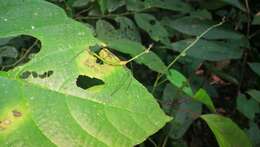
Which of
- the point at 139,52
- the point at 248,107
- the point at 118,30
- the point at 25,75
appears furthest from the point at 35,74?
the point at 248,107

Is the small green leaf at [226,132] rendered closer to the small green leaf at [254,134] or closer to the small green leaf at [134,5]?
the small green leaf at [254,134]

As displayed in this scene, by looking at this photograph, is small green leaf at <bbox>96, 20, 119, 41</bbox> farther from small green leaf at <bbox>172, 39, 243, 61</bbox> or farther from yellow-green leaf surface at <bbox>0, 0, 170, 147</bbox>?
yellow-green leaf surface at <bbox>0, 0, 170, 147</bbox>

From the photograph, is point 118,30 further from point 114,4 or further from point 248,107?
point 248,107

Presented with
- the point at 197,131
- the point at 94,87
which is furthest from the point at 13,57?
the point at 197,131

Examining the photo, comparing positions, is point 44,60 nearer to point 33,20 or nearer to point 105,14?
point 33,20

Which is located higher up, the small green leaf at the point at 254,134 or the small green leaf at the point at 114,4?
the small green leaf at the point at 114,4

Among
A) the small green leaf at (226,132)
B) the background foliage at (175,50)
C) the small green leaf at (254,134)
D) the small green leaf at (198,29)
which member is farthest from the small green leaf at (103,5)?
the small green leaf at (254,134)
